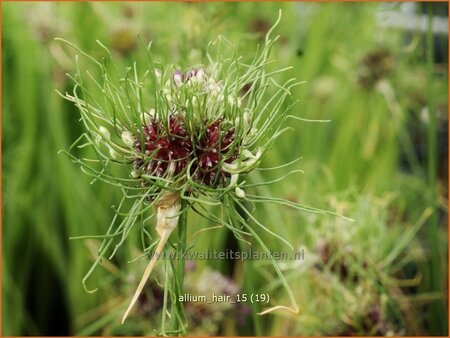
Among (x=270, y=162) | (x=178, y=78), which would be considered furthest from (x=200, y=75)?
(x=270, y=162)

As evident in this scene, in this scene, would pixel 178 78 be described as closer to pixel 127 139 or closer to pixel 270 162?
pixel 127 139

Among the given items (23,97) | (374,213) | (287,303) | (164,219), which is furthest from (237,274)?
(164,219)

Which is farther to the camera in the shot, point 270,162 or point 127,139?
point 270,162

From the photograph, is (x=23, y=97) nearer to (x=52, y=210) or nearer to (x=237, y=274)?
(x=52, y=210)

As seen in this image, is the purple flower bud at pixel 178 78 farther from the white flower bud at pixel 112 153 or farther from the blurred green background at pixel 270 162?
the blurred green background at pixel 270 162

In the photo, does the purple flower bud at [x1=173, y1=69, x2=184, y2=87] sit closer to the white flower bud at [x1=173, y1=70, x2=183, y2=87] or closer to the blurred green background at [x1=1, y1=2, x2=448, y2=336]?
the white flower bud at [x1=173, y1=70, x2=183, y2=87]

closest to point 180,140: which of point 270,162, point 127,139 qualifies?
point 127,139

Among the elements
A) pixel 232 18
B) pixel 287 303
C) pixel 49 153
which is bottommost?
pixel 287 303

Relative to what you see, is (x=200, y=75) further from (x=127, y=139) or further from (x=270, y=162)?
(x=270, y=162)
